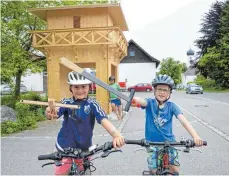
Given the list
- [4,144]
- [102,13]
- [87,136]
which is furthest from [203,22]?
[87,136]

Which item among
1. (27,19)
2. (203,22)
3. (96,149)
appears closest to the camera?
(96,149)

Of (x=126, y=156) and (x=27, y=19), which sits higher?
(x=27, y=19)

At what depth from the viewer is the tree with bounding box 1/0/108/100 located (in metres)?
17.2

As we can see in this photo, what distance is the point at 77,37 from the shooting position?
669 inches

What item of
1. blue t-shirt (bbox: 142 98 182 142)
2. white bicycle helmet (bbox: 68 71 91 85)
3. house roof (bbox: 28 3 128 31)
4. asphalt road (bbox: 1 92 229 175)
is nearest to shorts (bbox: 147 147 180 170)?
blue t-shirt (bbox: 142 98 182 142)

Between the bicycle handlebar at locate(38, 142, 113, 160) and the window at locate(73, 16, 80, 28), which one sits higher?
the window at locate(73, 16, 80, 28)

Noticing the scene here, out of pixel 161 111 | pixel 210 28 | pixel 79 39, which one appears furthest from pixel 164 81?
pixel 210 28

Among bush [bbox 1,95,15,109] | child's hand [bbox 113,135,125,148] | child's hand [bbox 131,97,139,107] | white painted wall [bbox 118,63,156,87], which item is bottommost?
bush [bbox 1,95,15,109]

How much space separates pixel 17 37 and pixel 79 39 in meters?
4.42

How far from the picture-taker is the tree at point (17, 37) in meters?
17.2

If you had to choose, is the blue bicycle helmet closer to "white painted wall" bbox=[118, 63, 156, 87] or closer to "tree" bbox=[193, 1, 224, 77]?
"tree" bbox=[193, 1, 224, 77]

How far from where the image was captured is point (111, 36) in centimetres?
1689

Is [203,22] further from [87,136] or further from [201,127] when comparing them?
[87,136]

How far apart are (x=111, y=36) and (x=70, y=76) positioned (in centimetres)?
1390
